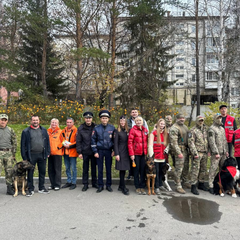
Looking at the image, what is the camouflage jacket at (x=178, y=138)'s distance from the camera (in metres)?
5.38

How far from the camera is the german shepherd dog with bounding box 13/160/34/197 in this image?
5176 mm

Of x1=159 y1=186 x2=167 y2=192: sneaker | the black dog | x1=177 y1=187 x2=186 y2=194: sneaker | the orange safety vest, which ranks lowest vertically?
x1=159 y1=186 x2=167 y2=192: sneaker

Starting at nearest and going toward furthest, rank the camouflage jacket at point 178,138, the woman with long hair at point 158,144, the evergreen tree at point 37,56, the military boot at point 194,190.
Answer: the military boot at point 194,190, the camouflage jacket at point 178,138, the woman with long hair at point 158,144, the evergreen tree at point 37,56

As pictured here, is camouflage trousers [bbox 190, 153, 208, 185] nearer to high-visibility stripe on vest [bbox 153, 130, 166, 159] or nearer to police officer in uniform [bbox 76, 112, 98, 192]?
high-visibility stripe on vest [bbox 153, 130, 166, 159]

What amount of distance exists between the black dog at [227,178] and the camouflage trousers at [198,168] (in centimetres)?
38

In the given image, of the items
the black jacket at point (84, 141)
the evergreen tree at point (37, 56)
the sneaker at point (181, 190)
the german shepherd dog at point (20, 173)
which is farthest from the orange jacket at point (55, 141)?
the evergreen tree at point (37, 56)

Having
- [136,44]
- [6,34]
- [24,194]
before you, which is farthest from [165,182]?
[6,34]

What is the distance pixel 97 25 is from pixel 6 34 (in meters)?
7.64

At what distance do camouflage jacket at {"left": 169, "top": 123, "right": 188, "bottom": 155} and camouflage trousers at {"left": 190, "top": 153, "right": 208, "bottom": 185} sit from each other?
44 cm

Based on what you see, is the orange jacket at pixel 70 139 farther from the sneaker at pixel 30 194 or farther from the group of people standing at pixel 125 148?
the sneaker at pixel 30 194

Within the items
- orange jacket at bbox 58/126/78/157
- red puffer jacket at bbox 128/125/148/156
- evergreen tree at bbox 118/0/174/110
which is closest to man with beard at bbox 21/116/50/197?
orange jacket at bbox 58/126/78/157

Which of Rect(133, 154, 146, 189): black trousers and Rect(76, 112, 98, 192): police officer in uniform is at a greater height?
Rect(76, 112, 98, 192): police officer in uniform

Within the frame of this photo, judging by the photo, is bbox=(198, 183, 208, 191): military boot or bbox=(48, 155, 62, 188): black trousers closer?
bbox=(198, 183, 208, 191): military boot

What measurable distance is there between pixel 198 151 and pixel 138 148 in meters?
1.57
